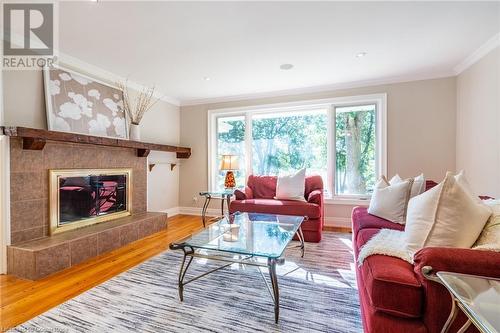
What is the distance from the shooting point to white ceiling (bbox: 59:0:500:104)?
207 cm

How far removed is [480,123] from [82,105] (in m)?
4.86

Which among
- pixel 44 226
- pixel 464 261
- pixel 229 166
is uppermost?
pixel 229 166

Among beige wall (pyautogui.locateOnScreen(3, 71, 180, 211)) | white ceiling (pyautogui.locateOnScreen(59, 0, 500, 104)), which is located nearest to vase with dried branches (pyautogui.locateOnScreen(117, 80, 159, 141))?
beige wall (pyautogui.locateOnScreen(3, 71, 180, 211))

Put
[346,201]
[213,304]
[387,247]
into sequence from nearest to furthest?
[387,247] < [213,304] < [346,201]

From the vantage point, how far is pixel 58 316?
1671 mm

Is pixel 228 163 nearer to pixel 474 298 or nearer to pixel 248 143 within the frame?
pixel 248 143

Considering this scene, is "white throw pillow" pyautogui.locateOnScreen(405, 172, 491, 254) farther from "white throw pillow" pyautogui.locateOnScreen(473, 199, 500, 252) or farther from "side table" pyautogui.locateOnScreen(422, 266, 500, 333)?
"side table" pyautogui.locateOnScreen(422, 266, 500, 333)

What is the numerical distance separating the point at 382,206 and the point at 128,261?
8.96ft

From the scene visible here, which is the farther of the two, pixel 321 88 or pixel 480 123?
pixel 321 88

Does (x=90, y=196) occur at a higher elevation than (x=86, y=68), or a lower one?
lower

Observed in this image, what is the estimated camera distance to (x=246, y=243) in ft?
6.40

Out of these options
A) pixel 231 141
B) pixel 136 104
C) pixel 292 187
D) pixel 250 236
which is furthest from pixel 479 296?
pixel 136 104

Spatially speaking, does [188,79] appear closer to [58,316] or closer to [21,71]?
[21,71]

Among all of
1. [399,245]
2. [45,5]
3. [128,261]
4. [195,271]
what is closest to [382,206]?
[399,245]
